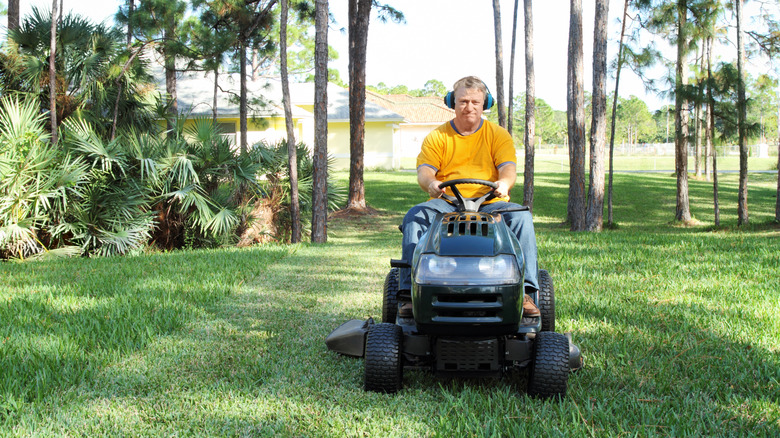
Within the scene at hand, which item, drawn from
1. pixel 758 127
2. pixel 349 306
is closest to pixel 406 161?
pixel 758 127

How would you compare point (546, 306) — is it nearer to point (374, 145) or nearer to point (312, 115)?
point (312, 115)

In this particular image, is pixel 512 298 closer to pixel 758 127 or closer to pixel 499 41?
pixel 758 127

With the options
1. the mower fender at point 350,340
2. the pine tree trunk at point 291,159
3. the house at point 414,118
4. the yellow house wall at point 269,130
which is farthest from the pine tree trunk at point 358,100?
the house at point 414,118

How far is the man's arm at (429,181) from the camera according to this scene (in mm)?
4062

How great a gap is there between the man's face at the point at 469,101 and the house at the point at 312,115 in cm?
1460

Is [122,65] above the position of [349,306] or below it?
above

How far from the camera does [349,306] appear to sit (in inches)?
223

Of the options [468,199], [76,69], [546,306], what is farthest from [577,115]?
[468,199]

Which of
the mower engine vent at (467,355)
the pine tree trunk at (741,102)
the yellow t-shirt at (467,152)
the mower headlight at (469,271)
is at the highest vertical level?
the pine tree trunk at (741,102)

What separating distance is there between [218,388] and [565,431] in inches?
73.4

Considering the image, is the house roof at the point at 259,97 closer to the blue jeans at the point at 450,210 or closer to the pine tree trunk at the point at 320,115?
the pine tree trunk at the point at 320,115

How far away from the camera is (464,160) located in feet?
14.3

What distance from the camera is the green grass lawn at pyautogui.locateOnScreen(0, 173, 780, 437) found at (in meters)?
3.05

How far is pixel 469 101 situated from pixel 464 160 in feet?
1.36
